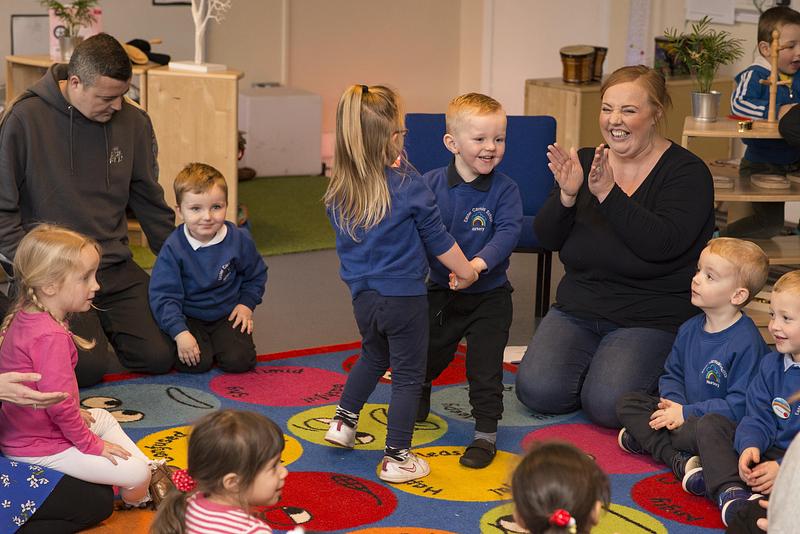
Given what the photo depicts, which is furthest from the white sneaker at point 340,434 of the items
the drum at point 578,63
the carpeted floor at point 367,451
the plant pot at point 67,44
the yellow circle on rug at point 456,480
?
the drum at point 578,63

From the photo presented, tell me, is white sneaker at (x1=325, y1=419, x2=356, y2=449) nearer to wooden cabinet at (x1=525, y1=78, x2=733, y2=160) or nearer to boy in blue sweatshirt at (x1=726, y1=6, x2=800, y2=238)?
boy in blue sweatshirt at (x1=726, y1=6, x2=800, y2=238)

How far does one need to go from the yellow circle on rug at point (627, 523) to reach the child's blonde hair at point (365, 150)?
92 centimetres

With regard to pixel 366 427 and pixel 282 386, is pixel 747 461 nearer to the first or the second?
pixel 366 427

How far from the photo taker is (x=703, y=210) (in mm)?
3393

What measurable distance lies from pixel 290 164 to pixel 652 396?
4407mm

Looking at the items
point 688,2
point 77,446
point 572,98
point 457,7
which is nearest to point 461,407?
point 77,446

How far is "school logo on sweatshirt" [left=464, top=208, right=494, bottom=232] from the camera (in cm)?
317

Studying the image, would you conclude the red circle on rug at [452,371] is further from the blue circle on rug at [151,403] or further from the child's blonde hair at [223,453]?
the child's blonde hair at [223,453]

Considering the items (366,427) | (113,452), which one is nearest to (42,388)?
(113,452)

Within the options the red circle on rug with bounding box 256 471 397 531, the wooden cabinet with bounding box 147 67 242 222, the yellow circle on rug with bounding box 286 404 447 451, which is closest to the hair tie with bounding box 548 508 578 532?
the red circle on rug with bounding box 256 471 397 531

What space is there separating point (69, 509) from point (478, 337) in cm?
119

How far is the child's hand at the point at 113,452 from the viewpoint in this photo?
2.67m

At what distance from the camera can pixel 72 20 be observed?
5.42 metres

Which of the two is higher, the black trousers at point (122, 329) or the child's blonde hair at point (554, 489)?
the child's blonde hair at point (554, 489)
